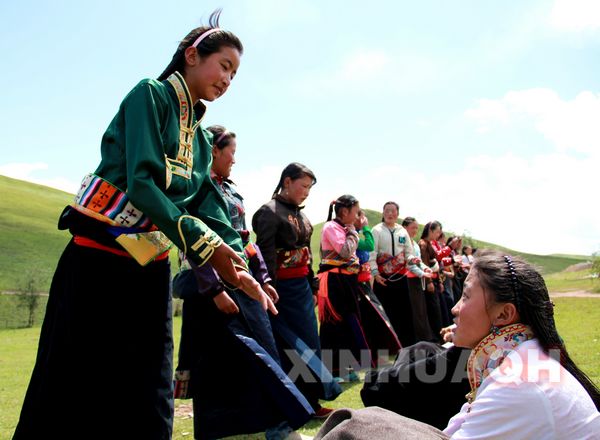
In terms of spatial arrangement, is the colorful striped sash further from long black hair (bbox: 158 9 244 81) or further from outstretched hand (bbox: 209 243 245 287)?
long black hair (bbox: 158 9 244 81)

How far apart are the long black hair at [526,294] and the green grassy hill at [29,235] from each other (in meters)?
27.4

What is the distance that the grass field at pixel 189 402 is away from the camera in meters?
4.46

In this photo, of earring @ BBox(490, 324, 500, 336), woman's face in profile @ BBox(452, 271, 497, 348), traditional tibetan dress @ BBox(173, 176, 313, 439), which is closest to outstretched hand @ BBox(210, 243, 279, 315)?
woman's face in profile @ BBox(452, 271, 497, 348)

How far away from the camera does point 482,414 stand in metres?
1.72

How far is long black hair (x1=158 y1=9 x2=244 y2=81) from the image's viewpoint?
8.07ft

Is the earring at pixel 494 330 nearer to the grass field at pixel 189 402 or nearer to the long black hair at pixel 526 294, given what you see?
the long black hair at pixel 526 294

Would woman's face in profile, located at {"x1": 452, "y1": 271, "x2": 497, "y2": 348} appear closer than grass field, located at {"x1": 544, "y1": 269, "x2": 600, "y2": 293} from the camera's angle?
Yes

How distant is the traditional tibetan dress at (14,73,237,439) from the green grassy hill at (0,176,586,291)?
2778cm

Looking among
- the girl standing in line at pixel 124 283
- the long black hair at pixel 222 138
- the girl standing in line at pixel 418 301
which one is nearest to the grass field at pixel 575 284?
the girl standing in line at pixel 418 301

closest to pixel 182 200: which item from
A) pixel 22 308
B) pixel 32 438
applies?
pixel 32 438

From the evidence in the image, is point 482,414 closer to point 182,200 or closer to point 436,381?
point 436,381

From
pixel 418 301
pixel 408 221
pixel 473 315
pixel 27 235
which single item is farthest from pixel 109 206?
pixel 27 235

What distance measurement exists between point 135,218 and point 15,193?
7465 cm

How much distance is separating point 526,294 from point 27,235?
54854 mm
